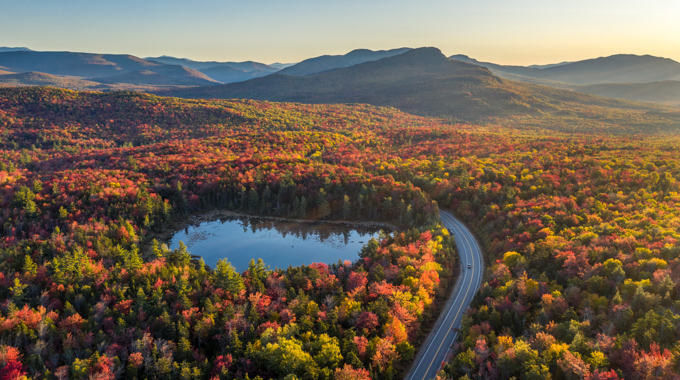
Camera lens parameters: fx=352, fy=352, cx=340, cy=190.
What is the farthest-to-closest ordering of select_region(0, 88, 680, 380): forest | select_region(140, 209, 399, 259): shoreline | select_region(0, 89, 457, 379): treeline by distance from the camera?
select_region(140, 209, 399, 259): shoreline
select_region(0, 89, 457, 379): treeline
select_region(0, 88, 680, 380): forest

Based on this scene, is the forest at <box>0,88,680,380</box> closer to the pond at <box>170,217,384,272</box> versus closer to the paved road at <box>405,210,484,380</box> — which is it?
the paved road at <box>405,210,484,380</box>

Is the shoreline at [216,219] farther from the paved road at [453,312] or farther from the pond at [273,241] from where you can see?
the paved road at [453,312]

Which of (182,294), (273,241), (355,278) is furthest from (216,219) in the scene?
(355,278)

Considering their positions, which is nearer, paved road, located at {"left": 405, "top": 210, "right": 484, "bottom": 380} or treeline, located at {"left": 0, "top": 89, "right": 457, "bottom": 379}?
treeline, located at {"left": 0, "top": 89, "right": 457, "bottom": 379}

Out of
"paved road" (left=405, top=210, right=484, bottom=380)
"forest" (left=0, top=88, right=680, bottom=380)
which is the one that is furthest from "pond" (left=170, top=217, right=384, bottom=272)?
"paved road" (left=405, top=210, right=484, bottom=380)

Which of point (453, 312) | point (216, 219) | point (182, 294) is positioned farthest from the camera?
point (216, 219)

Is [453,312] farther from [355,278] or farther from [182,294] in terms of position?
[182,294]

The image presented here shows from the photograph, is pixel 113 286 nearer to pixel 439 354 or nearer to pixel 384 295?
pixel 384 295
